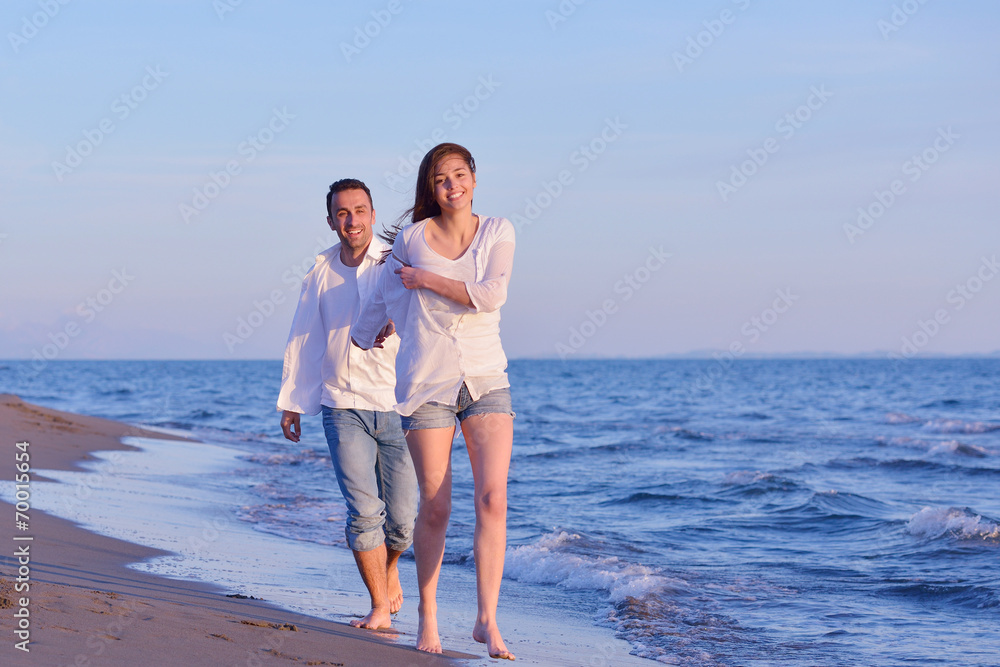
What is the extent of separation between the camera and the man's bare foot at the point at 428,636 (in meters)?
3.62

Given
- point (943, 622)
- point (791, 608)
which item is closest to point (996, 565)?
point (943, 622)

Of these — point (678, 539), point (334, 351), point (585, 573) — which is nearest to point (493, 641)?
point (334, 351)

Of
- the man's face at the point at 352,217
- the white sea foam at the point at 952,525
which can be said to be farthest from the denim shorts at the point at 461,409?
the white sea foam at the point at 952,525

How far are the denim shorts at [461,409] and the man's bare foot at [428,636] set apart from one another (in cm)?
83

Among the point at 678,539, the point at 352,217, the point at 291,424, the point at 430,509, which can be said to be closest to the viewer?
the point at 430,509

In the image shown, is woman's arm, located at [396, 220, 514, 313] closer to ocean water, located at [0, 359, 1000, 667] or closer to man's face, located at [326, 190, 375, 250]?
man's face, located at [326, 190, 375, 250]

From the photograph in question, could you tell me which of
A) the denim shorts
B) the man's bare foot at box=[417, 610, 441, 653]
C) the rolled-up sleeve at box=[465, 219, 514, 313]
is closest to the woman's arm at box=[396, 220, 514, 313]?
the rolled-up sleeve at box=[465, 219, 514, 313]

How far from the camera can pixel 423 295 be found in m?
3.40

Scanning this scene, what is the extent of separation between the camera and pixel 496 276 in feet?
11.0

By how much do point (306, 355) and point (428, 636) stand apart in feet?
4.63

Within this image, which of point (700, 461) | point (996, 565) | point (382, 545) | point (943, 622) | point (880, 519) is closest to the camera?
point (382, 545)

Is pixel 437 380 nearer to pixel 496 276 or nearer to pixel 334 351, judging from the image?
pixel 496 276

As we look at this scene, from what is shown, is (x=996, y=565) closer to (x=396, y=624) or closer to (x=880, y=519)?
(x=880, y=519)

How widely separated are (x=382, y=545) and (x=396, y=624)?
1.62 ft
